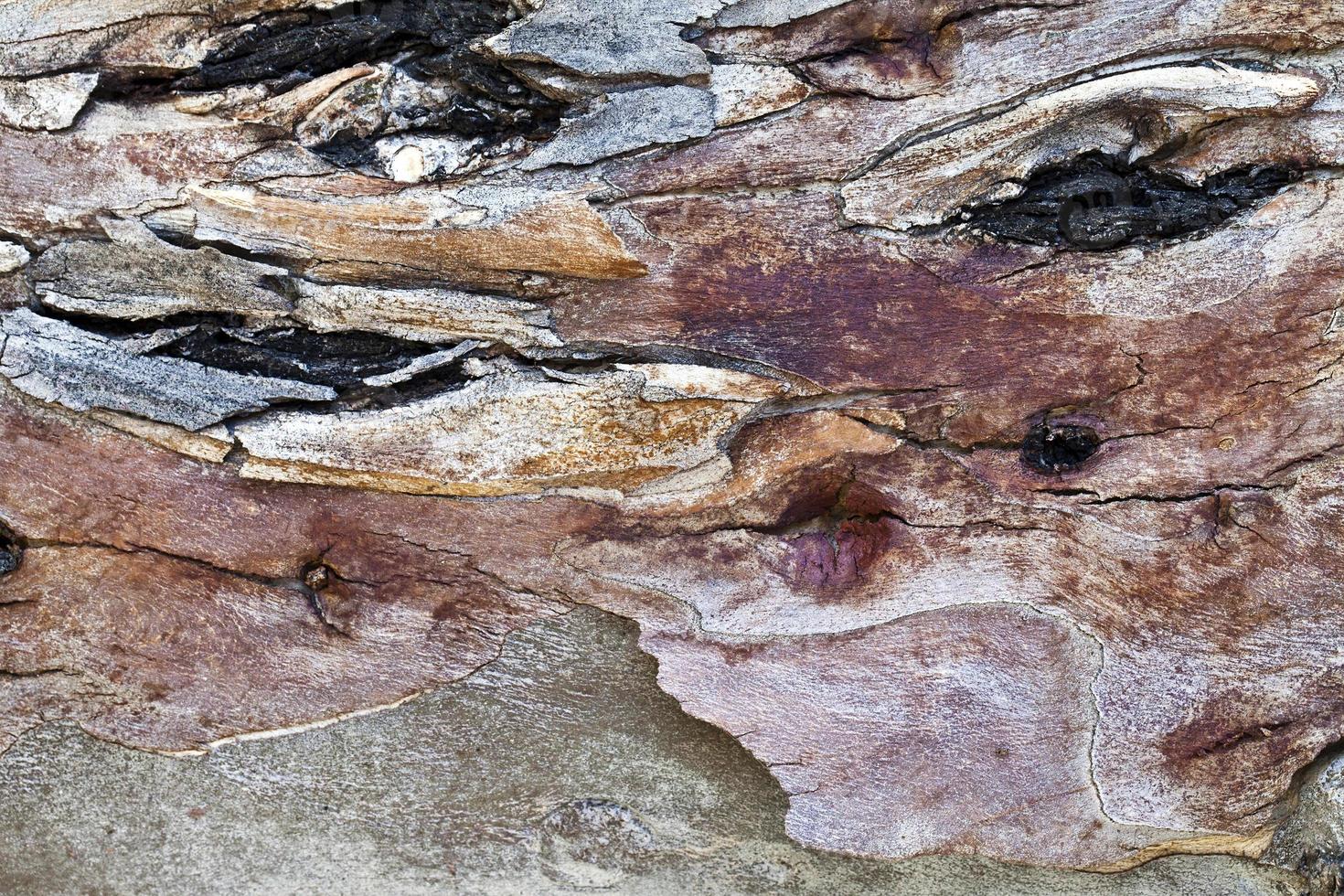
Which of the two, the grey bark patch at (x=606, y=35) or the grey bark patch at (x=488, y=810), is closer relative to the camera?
the grey bark patch at (x=606, y=35)

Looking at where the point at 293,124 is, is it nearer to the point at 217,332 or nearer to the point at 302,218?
the point at 302,218

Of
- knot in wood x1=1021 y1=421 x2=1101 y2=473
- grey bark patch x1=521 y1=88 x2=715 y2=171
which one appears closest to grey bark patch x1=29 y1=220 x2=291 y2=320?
grey bark patch x1=521 y1=88 x2=715 y2=171

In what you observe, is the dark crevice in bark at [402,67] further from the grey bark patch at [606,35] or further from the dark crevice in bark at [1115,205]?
the dark crevice in bark at [1115,205]

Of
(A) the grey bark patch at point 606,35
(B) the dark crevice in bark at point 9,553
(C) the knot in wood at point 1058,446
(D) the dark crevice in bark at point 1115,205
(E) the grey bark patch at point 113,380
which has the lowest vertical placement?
(B) the dark crevice in bark at point 9,553

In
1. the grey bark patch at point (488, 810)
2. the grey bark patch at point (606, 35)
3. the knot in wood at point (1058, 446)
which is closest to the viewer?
the grey bark patch at point (606, 35)

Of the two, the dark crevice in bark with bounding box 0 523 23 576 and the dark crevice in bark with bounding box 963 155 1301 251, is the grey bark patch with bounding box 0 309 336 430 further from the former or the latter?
the dark crevice in bark with bounding box 963 155 1301 251

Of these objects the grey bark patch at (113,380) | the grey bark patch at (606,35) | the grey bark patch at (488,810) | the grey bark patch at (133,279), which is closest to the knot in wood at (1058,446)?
the grey bark patch at (488,810)
